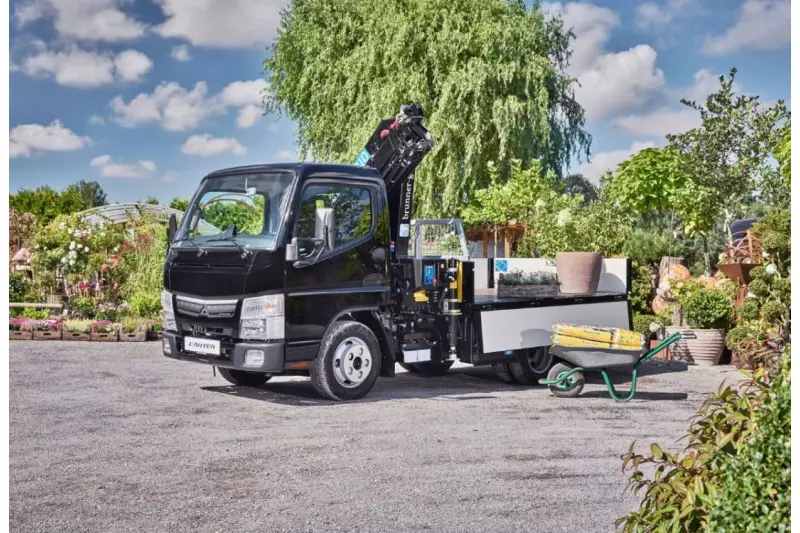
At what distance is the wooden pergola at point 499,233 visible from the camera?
57.8ft

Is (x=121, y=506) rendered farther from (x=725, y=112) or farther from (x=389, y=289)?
(x=725, y=112)

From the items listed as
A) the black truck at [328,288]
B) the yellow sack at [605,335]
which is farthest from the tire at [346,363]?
the yellow sack at [605,335]

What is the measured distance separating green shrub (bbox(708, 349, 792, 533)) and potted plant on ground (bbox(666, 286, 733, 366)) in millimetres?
9177

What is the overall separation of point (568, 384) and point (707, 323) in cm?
349

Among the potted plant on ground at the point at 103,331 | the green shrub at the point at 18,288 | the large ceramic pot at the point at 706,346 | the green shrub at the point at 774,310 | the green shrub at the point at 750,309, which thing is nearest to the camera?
the green shrub at the point at 774,310

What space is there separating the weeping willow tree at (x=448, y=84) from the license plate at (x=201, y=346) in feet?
44.1

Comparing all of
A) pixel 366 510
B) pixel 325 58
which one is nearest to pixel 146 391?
pixel 366 510

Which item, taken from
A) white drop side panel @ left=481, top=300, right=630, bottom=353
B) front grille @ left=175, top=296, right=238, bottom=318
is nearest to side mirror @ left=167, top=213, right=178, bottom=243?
front grille @ left=175, top=296, right=238, bottom=318

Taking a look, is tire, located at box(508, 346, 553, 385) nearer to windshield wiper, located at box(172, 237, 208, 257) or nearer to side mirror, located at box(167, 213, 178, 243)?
windshield wiper, located at box(172, 237, 208, 257)

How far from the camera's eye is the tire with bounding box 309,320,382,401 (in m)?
7.98

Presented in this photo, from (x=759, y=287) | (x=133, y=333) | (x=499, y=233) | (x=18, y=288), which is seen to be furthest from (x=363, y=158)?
(x=18, y=288)

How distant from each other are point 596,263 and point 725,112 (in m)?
6.53

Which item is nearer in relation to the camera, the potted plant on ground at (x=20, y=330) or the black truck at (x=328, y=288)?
the black truck at (x=328, y=288)

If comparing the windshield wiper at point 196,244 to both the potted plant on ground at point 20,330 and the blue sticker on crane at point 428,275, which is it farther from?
the potted plant on ground at point 20,330
